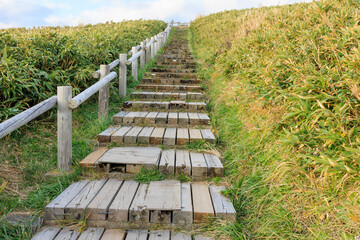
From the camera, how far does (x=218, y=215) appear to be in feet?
7.80

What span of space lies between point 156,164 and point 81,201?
904 mm

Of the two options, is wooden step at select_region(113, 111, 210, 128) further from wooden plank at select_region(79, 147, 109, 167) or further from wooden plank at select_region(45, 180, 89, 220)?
wooden plank at select_region(45, 180, 89, 220)

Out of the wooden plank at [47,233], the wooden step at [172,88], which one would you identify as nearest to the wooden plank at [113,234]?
the wooden plank at [47,233]

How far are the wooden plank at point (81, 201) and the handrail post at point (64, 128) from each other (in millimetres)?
443

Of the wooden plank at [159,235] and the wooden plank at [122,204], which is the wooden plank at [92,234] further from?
the wooden plank at [159,235]

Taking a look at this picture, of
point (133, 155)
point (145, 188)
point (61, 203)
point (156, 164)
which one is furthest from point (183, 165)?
point (61, 203)

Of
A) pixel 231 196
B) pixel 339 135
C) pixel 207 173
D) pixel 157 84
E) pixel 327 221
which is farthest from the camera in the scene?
pixel 157 84

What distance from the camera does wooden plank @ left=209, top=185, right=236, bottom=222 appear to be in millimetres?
2385

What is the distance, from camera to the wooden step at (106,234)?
86.4 inches

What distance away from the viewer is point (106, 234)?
88.9 inches

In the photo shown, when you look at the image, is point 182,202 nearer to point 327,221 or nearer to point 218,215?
point 218,215

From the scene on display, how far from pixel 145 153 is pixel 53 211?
1.31 meters

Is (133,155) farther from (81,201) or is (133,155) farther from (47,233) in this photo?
(47,233)

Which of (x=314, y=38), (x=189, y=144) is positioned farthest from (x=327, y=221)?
(x=314, y=38)
